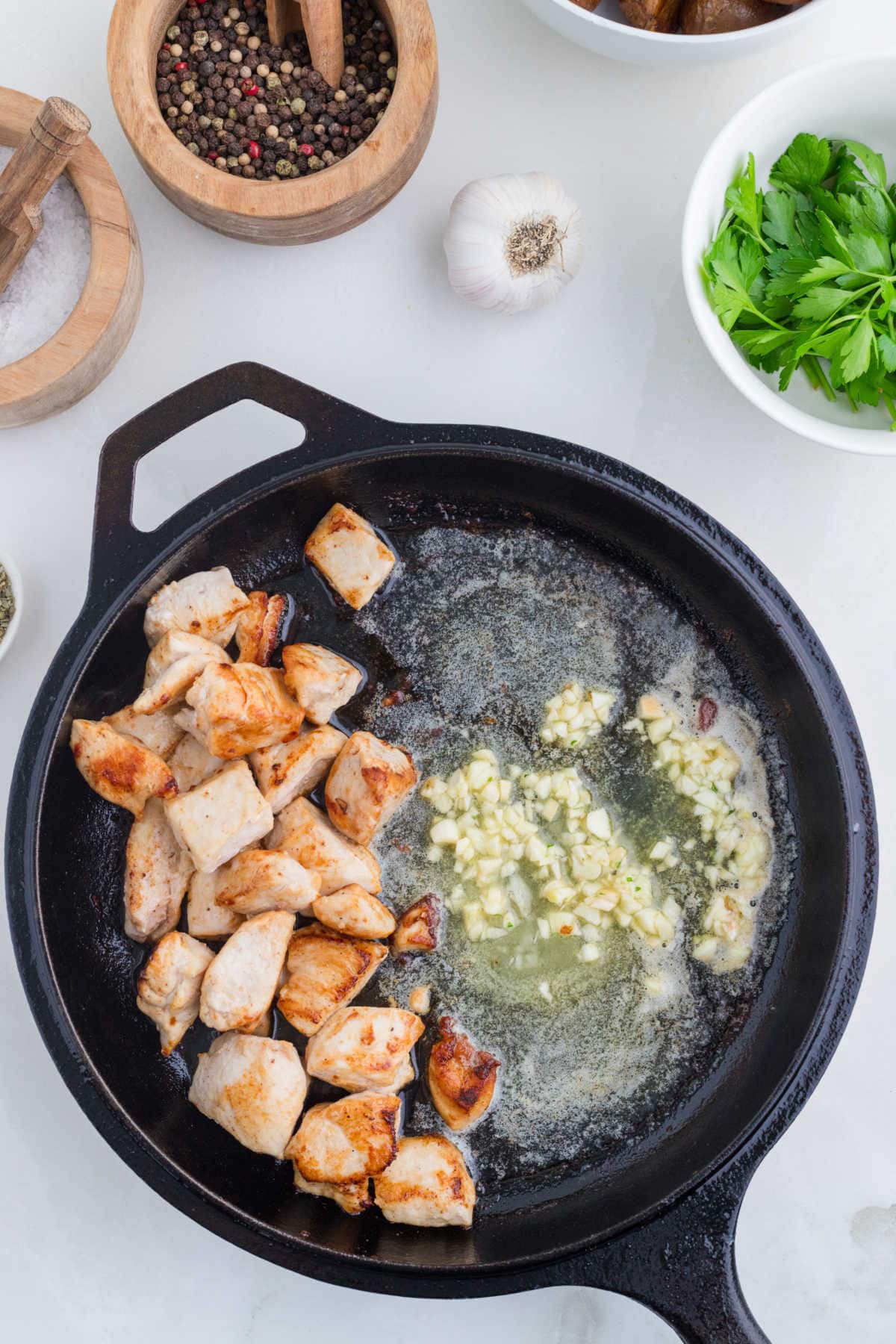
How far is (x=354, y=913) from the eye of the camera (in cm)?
176

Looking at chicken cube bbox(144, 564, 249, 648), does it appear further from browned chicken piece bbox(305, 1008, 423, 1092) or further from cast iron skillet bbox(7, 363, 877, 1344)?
browned chicken piece bbox(305, 1008, 423, 1092)

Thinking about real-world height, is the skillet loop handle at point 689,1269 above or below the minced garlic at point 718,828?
below

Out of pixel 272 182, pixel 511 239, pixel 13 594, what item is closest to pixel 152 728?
pixel 13 594

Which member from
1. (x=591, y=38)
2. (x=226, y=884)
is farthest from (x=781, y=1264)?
(x=591, y=38)

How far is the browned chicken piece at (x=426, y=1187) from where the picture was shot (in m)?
1.76

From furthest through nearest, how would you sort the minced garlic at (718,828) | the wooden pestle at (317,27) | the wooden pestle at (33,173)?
the minced garlic at (718,828) → the wooden pestle at (317,27) → the wooden pestle at (33,173)

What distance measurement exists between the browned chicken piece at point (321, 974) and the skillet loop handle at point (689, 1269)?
0.53m

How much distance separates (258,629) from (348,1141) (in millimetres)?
839

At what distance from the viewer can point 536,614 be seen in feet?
6.36

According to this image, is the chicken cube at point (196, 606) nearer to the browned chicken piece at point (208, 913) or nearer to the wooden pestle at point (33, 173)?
the browned chicken piece at point (208, 913)

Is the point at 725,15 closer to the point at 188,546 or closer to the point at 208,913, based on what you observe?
the point at 188,546

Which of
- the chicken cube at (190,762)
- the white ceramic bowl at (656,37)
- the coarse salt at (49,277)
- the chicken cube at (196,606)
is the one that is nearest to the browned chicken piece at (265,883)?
the chicken cube at (190,762)

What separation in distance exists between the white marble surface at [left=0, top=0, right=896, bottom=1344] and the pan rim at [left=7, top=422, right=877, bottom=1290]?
0.22 m

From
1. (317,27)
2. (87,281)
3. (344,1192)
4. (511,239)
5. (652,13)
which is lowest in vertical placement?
(344,1192)
